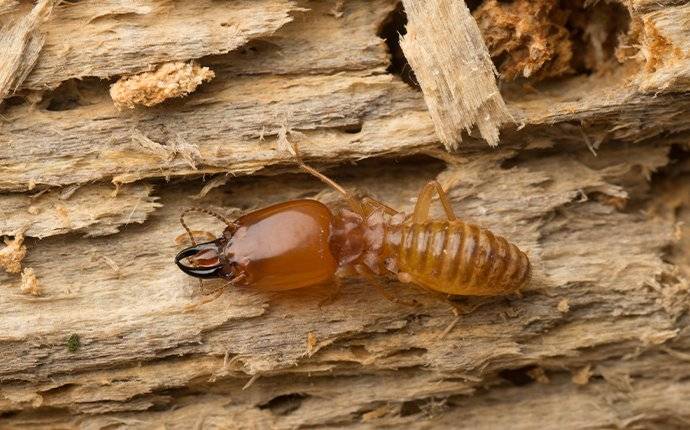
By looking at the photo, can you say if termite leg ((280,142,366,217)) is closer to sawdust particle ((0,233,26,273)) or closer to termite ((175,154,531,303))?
termite ((175,154,531,303))

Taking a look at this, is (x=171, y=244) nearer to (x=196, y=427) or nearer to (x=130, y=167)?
(x=130, y=167)

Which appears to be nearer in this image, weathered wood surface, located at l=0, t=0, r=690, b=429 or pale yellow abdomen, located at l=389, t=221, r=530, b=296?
pale yellow abdomen, located at l=389, t=221, r=530, b=296

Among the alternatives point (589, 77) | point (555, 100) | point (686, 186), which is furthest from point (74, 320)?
point (686, 186)

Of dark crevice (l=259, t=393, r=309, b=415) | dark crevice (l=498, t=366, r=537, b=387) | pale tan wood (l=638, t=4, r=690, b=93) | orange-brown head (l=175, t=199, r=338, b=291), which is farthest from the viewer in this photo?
dark crevice (l=498, t=366, r=537, b=387)

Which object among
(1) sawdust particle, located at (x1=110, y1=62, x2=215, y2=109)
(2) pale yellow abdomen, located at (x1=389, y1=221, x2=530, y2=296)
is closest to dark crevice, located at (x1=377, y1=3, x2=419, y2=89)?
(2) pale yellow abdomen, located at (x1=389, y1=221, x2=530, y2=296)

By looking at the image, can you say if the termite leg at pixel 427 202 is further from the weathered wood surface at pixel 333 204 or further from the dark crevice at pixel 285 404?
the dark crevice at pixel 285 404

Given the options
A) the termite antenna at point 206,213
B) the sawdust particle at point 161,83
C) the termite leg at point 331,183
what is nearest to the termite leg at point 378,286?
the termite leg at point 331,183

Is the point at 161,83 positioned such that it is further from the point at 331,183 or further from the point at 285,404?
the point at 285,404
